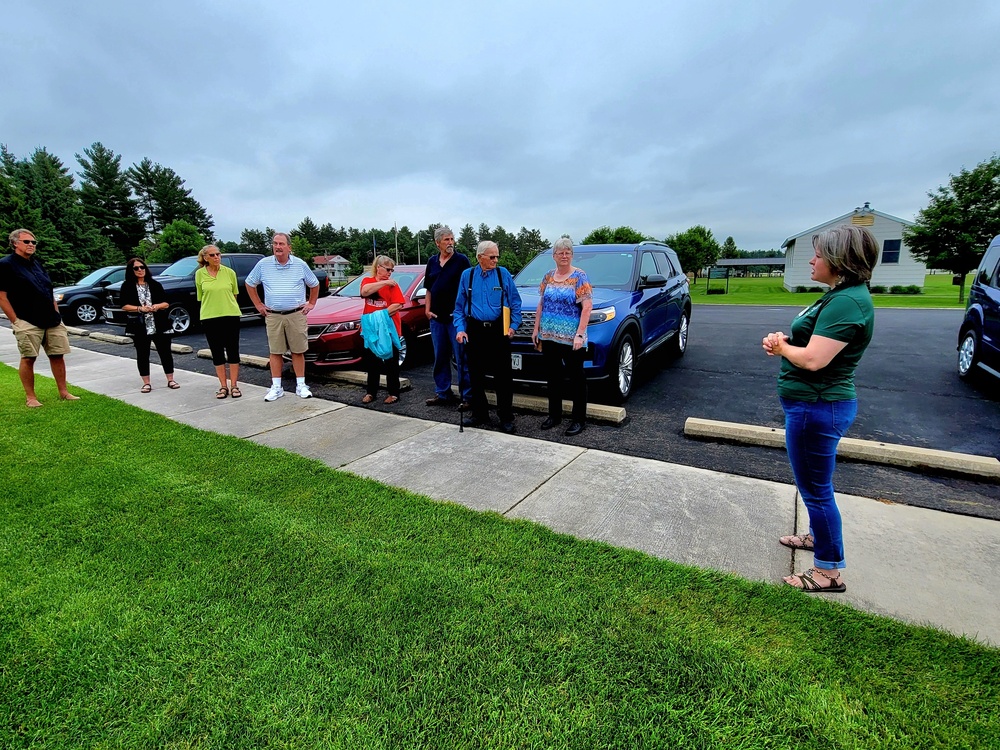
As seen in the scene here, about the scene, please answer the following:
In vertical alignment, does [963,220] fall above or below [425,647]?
above

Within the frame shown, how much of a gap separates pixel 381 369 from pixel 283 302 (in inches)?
55.9

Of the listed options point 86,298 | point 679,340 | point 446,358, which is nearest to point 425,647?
point 446,358

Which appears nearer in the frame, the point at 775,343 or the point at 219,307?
the point at 775,343

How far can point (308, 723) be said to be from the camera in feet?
5.78

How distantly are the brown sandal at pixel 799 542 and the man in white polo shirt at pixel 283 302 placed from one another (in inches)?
211

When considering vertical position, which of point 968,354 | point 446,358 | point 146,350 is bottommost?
point 968,354

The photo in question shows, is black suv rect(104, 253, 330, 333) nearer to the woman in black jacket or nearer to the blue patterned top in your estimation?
the woman in black jacket

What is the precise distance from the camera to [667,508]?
3.29 metres

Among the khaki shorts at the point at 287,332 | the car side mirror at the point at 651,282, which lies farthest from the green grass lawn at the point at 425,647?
the car side mirror at the point at 651,282

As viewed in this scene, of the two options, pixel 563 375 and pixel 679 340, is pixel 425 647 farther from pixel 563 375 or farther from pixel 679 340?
pixel 679 340

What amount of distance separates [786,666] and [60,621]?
310 centimetres

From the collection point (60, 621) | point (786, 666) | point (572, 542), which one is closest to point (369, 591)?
point (572, 542)

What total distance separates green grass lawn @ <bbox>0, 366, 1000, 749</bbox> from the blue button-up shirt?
2.19 meters

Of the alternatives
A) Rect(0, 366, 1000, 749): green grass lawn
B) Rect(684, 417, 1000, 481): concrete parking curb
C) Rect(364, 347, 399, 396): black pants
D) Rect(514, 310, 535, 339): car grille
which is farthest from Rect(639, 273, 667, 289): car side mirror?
Rect(0, 366, 1000, 749): green grass lawn
